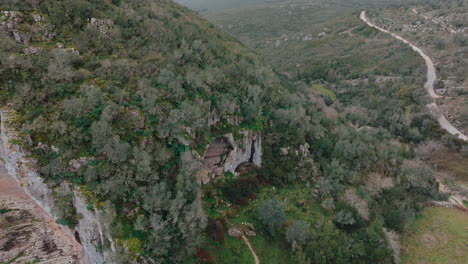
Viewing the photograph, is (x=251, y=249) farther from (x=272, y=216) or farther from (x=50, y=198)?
(x=50, y=198)

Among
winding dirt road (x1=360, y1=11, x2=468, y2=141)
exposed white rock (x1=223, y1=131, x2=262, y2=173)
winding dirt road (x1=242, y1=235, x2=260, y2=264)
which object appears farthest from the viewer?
winding dirt road (x1=360, y1=11, x2=468, y2=141)

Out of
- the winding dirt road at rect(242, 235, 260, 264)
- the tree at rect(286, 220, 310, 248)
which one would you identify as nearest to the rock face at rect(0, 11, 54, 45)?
the winding dirt road at rect(242, 235, 260, 264)

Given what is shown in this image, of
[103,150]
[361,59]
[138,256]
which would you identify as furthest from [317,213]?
[361,59]

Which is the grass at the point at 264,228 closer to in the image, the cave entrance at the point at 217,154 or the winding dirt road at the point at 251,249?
the winding dirt road at the point at 251,249

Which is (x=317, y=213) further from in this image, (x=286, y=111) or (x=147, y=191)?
(x=147, y=191)

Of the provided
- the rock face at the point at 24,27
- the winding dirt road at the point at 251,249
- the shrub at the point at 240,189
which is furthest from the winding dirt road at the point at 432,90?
the rock face at the point at 24,27

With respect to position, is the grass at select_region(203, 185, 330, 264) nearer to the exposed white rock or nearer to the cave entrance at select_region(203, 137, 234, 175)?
the cave entrance at select_region(203, 137, 234, 175)

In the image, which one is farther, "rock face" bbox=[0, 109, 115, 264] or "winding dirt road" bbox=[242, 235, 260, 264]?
"winding dirt road" bbox=[242, 235, 260, 264]
